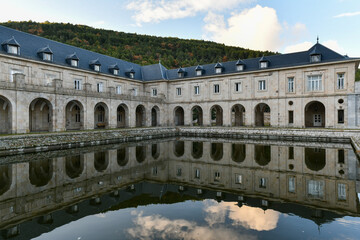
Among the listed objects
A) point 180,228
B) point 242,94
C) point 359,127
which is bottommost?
point 180,228

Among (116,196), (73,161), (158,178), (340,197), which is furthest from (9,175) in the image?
(340,197)

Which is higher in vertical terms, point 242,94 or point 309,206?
point 242,94

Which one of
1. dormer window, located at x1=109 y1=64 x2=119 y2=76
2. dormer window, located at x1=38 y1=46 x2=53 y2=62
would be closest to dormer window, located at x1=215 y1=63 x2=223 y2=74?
dormer window, located at x1=109 y1=64 x2=119 y2=76

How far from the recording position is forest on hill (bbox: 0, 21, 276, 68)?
69.9m

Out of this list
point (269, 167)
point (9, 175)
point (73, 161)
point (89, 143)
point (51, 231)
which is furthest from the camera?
point (89, 143)

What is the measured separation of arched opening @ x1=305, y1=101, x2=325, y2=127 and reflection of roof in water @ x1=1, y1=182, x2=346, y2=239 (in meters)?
29.0

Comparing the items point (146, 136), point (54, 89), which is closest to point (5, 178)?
point (54, 89)

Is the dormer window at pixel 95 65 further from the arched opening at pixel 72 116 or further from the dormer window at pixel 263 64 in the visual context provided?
the dormer window at pixel 263 64

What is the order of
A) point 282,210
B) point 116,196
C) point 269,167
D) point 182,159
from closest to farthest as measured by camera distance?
point 282,210 < point 116,196 < point 269,167 < point 182,159

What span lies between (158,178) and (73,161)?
6338 mm

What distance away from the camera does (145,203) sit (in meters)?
7.80

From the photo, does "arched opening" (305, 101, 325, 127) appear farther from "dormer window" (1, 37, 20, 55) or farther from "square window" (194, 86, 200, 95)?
"dormer window" (1, 37, 20, 55)

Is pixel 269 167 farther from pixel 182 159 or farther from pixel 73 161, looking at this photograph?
pixel 73 161

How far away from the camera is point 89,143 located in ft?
67.4
